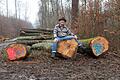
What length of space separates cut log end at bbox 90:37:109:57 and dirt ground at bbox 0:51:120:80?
0.82ft

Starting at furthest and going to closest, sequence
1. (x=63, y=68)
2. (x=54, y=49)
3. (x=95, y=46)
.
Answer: (x=95, y=46)
(x=54, y=49)
(x=63, y=68)

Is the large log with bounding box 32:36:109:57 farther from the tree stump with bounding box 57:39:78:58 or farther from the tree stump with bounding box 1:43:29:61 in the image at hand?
the tree stump with bounding box 1:43:29:61

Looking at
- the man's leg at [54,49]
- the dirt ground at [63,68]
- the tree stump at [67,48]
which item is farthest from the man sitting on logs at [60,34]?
the dirt ground at [63,68]

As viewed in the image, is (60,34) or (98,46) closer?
(98,46)

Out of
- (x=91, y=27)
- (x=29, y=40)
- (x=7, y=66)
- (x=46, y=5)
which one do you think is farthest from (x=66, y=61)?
(x=46, y=5)

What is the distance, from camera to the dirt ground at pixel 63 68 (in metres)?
7.68

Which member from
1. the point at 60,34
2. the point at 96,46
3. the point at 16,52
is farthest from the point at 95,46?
the point at 16,52

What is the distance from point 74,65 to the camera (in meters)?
9.42

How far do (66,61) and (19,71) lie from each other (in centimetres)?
214

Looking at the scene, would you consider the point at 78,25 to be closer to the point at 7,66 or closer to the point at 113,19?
the point at 113,19

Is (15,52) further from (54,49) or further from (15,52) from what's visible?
(54,49)

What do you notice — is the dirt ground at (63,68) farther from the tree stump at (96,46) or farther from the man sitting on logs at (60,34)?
the man sitting on logs at (60,34)

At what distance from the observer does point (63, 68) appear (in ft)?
29.2

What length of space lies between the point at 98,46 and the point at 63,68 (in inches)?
88.5
